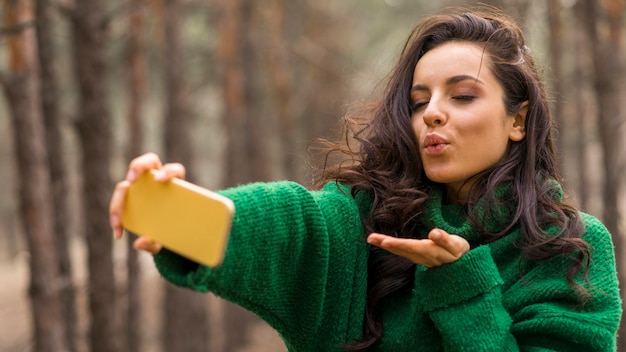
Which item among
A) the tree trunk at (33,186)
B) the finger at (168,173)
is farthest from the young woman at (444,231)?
the tree trunk at (33,186)

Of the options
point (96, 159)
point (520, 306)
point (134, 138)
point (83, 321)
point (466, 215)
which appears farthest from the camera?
point (83, 321)

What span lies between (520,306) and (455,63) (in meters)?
0.74

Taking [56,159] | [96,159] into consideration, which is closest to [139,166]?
[96,159]

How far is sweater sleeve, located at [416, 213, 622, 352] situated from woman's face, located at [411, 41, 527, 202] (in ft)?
0.84

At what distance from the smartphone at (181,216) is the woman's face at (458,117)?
79cm

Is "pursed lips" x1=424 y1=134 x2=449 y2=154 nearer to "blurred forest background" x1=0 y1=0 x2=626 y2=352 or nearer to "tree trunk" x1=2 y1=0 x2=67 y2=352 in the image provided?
"blurred forest background" x1=0 y1=0 x2=626 y2=352

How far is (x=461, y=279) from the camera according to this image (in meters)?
2.08

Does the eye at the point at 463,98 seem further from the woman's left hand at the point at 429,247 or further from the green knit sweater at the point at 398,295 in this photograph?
the woman's left hand at the point at 429,247

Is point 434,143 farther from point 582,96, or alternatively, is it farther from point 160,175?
point 582,96

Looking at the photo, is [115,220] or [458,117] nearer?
[115,220]

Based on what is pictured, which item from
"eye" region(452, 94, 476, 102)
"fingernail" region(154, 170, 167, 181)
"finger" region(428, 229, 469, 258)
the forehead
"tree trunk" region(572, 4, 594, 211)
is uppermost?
the forehead

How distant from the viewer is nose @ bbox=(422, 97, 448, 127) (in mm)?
2271

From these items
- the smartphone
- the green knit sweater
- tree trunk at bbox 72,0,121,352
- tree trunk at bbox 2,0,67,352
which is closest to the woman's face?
the green knit sweater

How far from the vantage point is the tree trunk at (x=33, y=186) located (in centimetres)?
561
